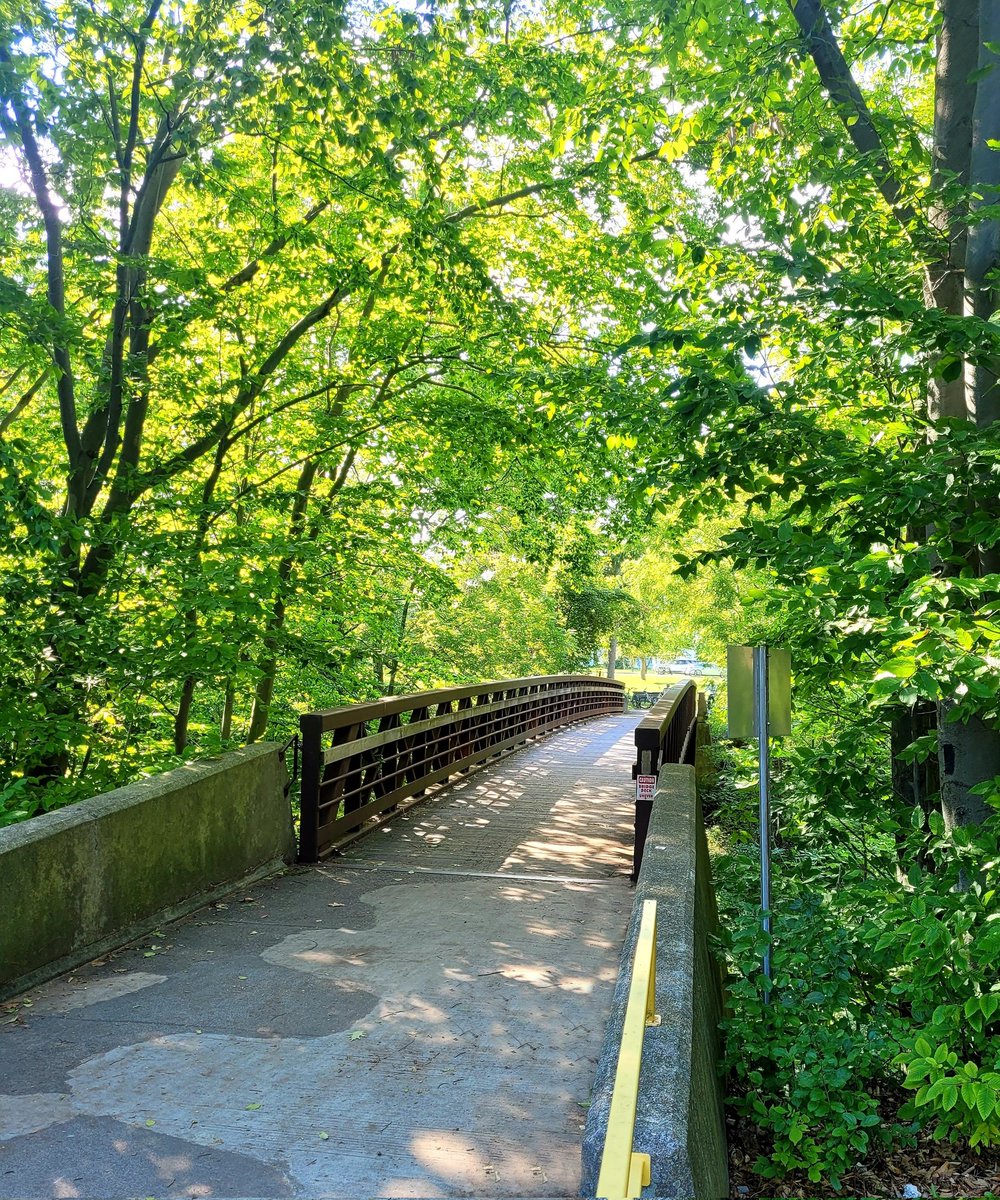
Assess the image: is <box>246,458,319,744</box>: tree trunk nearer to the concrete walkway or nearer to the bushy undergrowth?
the concrete walkway

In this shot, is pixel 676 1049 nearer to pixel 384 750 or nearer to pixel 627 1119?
pixel 627 1119

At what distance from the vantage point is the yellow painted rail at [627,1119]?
1.54m

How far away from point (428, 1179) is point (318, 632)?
998cm

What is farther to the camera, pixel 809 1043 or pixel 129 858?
pixel 129 858

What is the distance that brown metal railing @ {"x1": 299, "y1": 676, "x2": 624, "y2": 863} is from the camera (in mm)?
6863

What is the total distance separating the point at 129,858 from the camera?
486cm

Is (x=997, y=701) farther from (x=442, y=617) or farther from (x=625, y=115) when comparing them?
(x=442, y=617)

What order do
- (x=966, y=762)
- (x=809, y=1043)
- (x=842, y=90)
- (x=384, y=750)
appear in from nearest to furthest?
1. (x=809, y=1043)
2. (x=966, y=762)
3. (x=842, y=90)
4. (x=384, y=750)

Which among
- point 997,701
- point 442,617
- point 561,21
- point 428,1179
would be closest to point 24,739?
point 428,1179

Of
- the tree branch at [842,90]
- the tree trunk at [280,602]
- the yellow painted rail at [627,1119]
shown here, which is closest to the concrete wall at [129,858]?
the tree trunk at [280,602]

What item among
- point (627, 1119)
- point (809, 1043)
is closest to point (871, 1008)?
point (809, 1043)

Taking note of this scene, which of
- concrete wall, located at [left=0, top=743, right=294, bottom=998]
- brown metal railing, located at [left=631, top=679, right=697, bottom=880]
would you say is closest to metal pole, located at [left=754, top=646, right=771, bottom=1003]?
brown metal railing, located at [left=631, top=679, right=697, bottom=880]

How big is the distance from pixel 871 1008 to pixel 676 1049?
2.59m

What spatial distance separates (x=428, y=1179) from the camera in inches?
109
